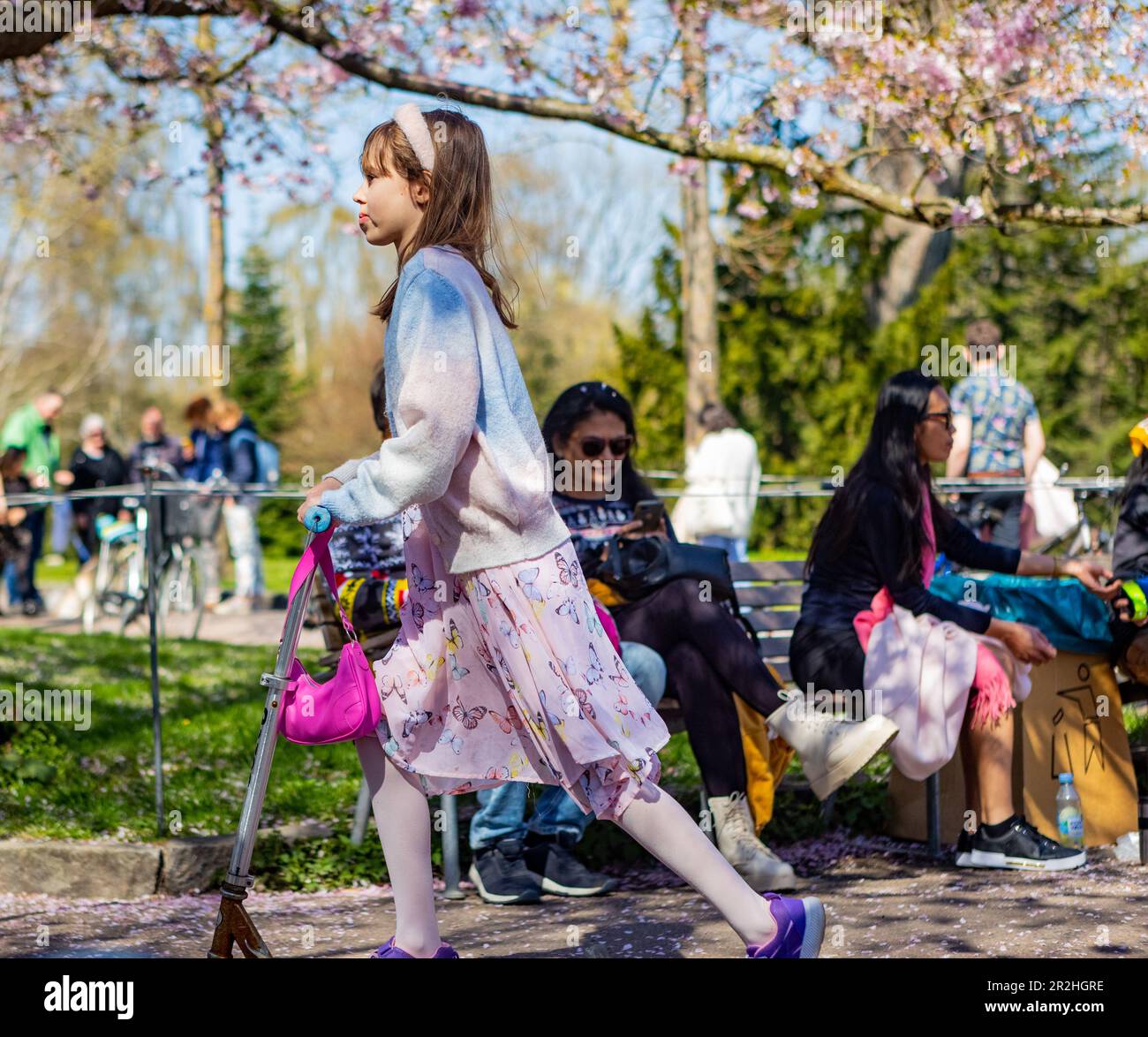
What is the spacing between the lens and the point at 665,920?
15.3 feet

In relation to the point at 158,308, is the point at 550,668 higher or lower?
lower

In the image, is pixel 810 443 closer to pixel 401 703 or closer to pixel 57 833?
pixel 57 833

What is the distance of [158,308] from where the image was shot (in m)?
45.5

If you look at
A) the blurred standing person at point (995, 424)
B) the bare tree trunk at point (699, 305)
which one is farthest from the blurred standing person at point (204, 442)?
the blurred standing person at point (995, 424)

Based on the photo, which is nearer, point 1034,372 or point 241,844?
point 241,844

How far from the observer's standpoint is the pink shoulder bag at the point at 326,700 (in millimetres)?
3572

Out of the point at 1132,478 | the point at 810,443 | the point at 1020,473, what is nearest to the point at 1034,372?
the point at 810,443

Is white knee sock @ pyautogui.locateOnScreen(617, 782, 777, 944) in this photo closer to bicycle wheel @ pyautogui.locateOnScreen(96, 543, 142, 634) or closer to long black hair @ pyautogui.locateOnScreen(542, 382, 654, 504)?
long black hair @ pyautogui.locateOnScreen(542, 382, 654, 504)

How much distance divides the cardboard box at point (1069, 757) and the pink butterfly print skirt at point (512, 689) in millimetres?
2238

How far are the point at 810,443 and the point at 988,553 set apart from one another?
16.6 m

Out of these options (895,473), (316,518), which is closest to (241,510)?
(895,473)

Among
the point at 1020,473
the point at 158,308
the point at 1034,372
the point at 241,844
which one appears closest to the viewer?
the point at 241,844

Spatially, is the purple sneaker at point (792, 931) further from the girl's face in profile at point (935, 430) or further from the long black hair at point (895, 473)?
the girl's face in profile at point (935, 430)

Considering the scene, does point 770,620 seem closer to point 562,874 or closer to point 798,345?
point 562,874
